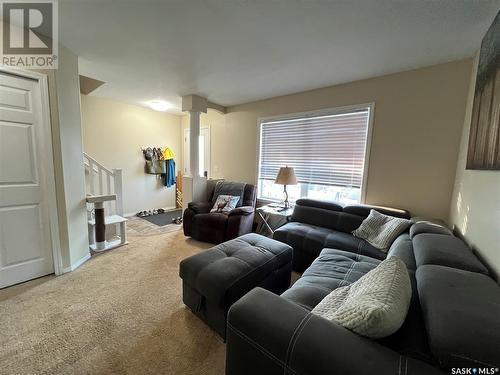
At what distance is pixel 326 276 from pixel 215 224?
1973 mm

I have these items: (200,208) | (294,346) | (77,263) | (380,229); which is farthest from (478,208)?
(77,263)

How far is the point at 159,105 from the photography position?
14.4 feet

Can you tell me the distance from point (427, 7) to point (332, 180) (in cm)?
204

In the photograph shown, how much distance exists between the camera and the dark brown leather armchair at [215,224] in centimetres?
315

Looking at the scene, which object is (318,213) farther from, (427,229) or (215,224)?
(215,224)

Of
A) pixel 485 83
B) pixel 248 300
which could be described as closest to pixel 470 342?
pixel 248 300

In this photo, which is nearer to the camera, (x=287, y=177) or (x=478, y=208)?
(x=478, y=208)

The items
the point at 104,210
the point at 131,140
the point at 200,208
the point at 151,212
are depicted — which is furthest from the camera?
the point at 151,212

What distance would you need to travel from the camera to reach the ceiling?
1.51m

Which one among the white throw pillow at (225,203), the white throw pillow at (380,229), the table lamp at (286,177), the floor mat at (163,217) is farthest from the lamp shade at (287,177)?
the floor mat at (163,217)

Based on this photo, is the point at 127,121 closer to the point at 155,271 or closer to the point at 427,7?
the point at 155,271

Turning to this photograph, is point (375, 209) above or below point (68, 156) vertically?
below

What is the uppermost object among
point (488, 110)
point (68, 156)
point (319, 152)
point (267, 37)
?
point (267, 37)

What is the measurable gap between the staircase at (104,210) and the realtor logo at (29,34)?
4.11 ft
